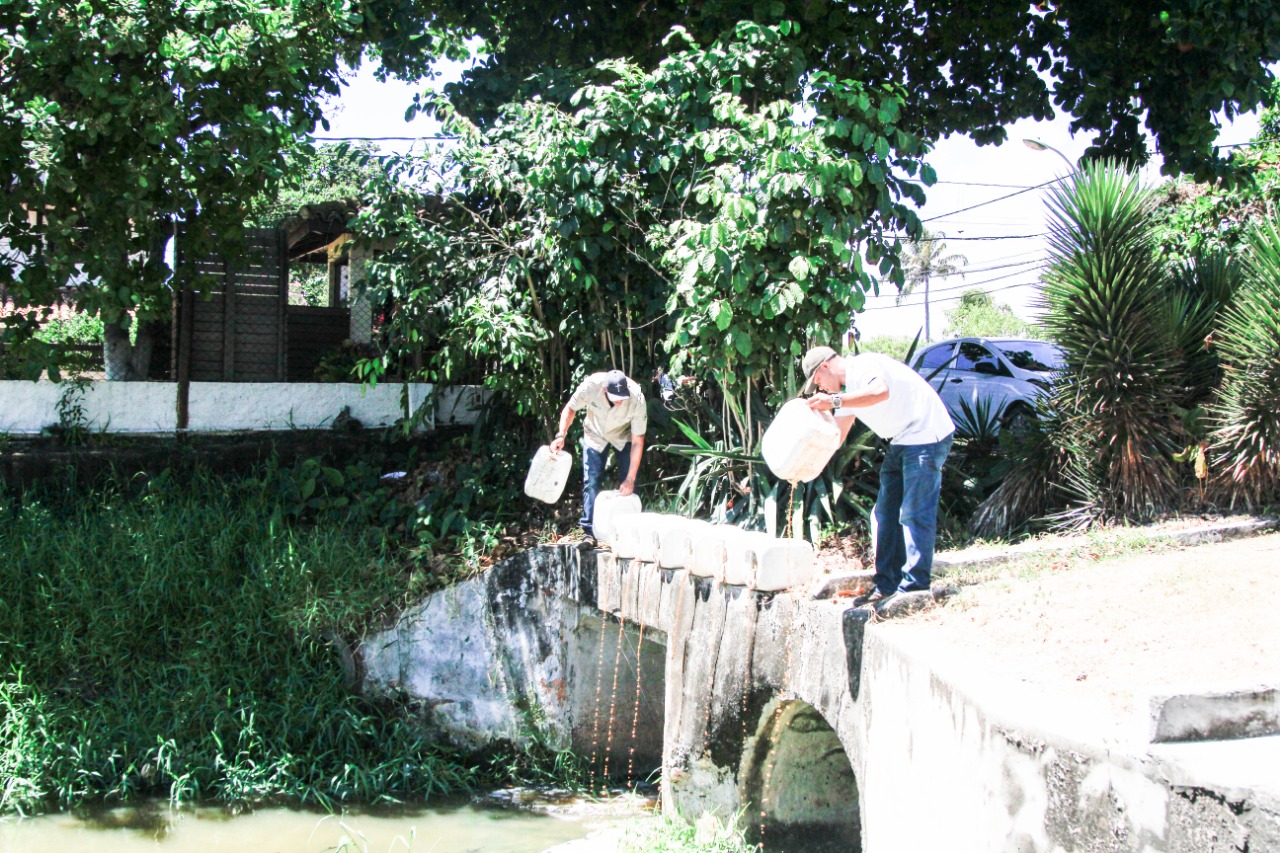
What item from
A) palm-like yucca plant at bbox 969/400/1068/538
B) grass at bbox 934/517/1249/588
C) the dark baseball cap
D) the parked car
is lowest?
grass at bbox 934/517/1249/588

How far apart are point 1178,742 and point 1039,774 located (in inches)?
19.8

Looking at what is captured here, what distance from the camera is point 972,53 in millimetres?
11250

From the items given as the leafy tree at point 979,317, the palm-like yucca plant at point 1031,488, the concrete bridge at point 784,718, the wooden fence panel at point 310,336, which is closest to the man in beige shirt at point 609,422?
the concrete bridge at point 784,718

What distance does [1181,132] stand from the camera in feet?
31.7

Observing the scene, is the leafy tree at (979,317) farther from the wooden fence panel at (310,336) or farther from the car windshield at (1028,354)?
Result: the wooden fence panel at (310,336)

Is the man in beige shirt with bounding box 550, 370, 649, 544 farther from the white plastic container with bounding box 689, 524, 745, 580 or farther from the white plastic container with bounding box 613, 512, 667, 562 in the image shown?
the white plastic container with bounding box 689, 524, 745, 580

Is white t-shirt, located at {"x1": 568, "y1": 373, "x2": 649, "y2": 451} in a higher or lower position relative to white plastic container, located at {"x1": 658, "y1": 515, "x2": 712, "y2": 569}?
higher

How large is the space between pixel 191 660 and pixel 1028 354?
9.38m

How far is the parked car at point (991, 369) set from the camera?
12070 mm

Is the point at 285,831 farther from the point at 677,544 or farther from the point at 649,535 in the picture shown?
the point at 677,544

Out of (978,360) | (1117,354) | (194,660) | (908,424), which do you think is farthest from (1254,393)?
(194,660)

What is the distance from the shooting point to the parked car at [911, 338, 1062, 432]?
12.1 metres

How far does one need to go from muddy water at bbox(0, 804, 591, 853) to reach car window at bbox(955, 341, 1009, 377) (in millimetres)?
6986

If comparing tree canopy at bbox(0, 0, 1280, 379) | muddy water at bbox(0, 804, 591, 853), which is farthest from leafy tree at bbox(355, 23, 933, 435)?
muddy water at bbox(0, 804, 591, 853)
